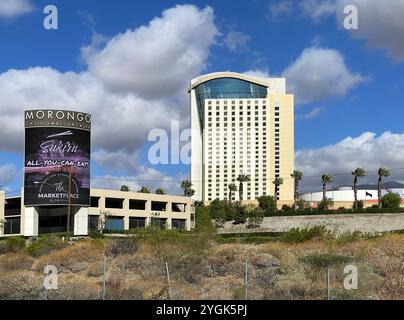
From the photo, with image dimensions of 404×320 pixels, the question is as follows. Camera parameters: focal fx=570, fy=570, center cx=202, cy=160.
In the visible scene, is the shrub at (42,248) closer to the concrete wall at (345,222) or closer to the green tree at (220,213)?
the concrete wall at (345,222)

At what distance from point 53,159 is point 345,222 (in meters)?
52.8

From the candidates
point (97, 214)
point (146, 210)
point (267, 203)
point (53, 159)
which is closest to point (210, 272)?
point (53, 159)

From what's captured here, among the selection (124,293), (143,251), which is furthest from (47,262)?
(124,293)

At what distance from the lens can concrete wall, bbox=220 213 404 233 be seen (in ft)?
325

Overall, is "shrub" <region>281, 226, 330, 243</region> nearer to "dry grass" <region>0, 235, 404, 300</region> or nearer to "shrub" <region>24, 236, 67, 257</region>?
"dry grass" <region>0, 235, 404, 300</region>

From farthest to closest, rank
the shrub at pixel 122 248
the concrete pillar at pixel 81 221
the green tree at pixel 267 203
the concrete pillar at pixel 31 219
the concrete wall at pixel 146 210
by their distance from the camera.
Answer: the green tree at pixel 267 203 → the concrete wall at pixel 146 210 → the concrete pillar at pixel 81 221 → the concrete pillar at pixel 31 219 → the shrub at pixel 122 248

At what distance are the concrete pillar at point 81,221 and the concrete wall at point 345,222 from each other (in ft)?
94.0

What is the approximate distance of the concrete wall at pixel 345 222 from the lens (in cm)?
9912

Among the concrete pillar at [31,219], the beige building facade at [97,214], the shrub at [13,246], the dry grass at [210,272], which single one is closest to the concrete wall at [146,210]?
the beige building facade at [97,214]

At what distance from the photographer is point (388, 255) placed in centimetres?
3328

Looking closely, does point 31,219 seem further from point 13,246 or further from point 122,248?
point 122,248

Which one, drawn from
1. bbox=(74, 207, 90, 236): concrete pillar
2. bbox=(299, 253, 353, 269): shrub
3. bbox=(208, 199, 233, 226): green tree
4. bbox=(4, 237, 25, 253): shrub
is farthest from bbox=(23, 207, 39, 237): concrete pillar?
bbox=(299, 253, 353, 269): shrub

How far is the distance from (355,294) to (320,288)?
2.45 meters
